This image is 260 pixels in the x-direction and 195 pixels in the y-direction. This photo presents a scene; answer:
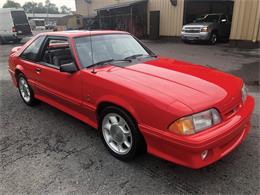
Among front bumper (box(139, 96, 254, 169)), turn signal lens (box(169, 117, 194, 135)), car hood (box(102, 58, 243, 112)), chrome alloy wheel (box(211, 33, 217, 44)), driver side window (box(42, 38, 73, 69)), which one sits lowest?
chrome alloy wheel (box(211, 33, 217, 44))

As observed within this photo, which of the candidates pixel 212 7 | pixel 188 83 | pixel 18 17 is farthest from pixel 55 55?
pixel 212 7

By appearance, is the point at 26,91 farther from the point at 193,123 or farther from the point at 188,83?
the point at 193,123

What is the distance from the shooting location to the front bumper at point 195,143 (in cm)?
219

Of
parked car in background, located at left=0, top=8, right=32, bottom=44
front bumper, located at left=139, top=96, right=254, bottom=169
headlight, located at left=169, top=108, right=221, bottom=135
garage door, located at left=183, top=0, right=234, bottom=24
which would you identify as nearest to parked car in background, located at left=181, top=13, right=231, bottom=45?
garage door, located at left=183, top=0, right=234, bottom=24

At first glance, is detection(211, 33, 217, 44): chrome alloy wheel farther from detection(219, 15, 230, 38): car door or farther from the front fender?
the front fender

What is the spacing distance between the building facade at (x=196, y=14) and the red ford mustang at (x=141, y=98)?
10510 millimetres

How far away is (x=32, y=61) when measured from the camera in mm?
4266

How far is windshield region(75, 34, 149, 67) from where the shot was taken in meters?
3.34

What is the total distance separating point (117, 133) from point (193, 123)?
102 cm

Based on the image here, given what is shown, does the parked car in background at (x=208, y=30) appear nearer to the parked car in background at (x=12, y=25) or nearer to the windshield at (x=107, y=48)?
the windshield at (x=107, y=48)

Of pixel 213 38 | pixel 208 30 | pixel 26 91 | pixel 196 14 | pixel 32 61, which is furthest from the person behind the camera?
pixel 196 14

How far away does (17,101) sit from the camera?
5.11 metres

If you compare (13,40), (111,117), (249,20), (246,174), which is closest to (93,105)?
(111,117)

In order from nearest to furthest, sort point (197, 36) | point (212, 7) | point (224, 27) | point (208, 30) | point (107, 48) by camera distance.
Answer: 1. point (107, 48)
2. point (208, 30)
3. point (197, 36)
4. point (224, 27)
5. point (212, 7)
